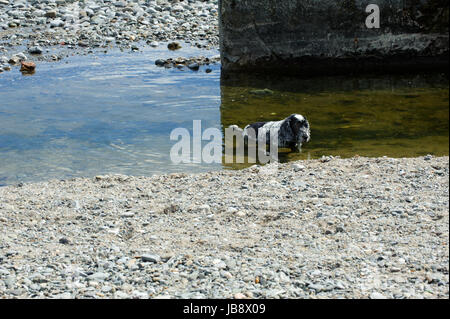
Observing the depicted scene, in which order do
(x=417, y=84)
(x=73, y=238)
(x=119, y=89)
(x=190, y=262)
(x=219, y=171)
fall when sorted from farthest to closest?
(x=119, y=89), (x=417, y=84), (x=219, y=171), (x=73, y=238), (x=190, y=262)

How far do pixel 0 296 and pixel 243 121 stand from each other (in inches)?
231

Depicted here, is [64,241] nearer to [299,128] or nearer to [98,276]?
[98,276]

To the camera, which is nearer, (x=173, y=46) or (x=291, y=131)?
(x=291, y=131)

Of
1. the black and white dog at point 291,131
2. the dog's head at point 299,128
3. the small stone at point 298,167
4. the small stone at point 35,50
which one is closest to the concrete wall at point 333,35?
the black and white dog at point 291,131

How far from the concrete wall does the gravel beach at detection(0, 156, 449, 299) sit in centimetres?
505

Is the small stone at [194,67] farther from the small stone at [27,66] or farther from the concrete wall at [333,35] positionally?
the small stone at [27,66]

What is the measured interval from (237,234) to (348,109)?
5274mm

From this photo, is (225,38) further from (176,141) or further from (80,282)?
(80,282)

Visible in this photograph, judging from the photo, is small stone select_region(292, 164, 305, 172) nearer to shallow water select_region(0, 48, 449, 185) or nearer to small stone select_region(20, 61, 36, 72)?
shallow water select_region(0, 48, 449, 185)

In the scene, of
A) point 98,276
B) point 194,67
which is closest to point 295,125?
point 98,276

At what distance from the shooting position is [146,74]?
1264 centimetres

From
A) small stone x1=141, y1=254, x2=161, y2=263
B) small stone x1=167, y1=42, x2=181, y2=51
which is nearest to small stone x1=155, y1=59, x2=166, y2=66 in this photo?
small stone x1=167, y1=42, x2=181, y2=51

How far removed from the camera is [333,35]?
38.0ft
